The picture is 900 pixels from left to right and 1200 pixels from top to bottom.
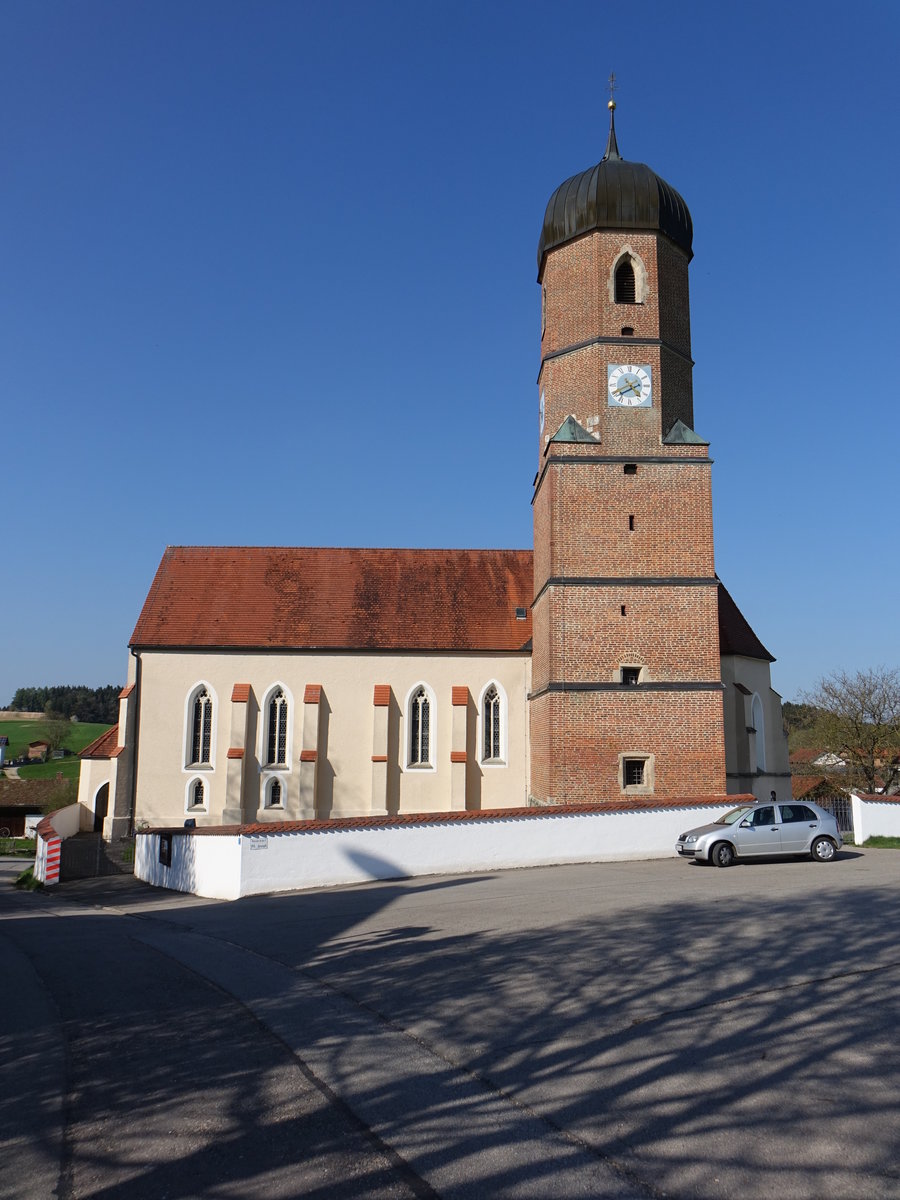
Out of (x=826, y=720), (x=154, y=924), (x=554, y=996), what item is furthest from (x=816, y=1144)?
(x=826, y=720)

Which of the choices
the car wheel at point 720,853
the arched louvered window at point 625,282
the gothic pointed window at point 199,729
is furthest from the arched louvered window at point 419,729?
the arched louvered window at point 625,282

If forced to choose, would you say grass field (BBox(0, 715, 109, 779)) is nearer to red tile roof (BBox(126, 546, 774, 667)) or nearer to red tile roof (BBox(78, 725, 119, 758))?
red tile roof (BBox(78, 725, 119, 758))

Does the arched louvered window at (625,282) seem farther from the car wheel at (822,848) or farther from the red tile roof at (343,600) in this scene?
the car wheel at (822,848)

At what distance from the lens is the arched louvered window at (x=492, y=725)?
29.0 metres

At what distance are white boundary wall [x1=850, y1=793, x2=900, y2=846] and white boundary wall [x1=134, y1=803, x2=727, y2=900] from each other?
4147 millimetres

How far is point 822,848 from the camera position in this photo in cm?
1822

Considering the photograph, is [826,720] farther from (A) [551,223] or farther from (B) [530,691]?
(A) [551,223]

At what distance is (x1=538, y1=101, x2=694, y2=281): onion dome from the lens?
2502 centimetres

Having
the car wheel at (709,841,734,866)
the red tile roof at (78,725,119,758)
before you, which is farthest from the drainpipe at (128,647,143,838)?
the car wheel at (709,841,734,866)

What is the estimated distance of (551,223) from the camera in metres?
26.1

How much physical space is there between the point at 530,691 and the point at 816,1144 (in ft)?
78.8

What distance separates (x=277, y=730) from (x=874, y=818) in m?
17.0

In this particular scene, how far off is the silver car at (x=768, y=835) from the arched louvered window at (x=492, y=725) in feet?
35.9

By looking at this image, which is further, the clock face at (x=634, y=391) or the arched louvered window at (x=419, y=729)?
the arched louvered window at (x=419, y=729)
